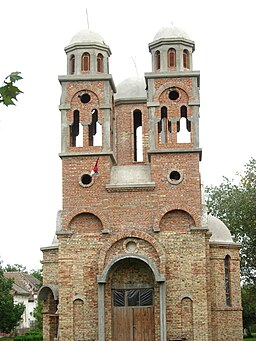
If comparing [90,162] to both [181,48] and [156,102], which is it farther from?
[181,48]

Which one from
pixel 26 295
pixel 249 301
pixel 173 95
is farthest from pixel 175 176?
pixel 26 295

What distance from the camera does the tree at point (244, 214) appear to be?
38875 mm

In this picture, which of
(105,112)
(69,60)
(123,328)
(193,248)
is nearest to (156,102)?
(105,112)

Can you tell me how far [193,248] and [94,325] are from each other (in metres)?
4.74

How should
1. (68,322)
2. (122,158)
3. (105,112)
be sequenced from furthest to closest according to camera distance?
(122,158), (105,112), (68,322)

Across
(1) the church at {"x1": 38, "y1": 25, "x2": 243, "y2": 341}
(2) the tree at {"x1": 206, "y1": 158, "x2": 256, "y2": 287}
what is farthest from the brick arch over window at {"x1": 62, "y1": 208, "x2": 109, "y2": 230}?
(2) the tree at {"x1": 206, "y1": 158, "x2": 256, "y2": 287}

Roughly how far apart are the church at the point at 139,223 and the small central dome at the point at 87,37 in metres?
0.07

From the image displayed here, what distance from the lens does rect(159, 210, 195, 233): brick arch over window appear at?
82.2ft

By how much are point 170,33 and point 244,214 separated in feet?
52.1

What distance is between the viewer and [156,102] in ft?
85.6

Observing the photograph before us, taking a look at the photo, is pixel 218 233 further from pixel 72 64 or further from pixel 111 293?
pixel 72 64

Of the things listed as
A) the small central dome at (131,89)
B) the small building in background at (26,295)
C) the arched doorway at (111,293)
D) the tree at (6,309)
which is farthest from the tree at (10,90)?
the small building in background at (26,295)

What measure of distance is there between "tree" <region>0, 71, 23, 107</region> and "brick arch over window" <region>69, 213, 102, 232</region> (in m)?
19.2

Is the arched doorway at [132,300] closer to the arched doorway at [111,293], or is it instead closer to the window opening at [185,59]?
the arched doorway at [111,293]
